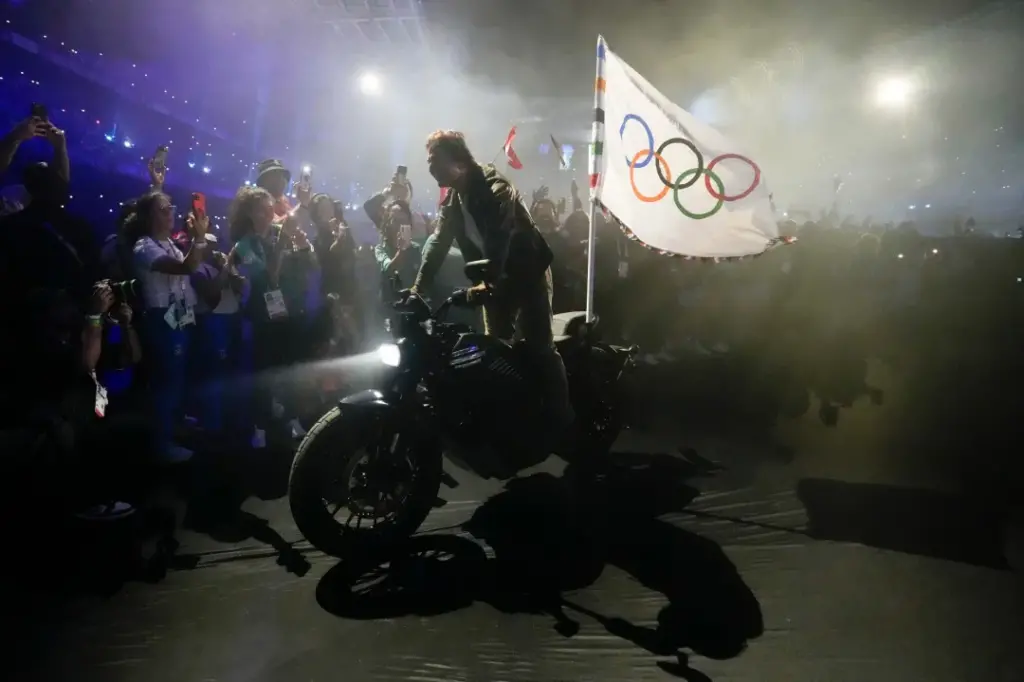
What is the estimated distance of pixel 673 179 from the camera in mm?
4355

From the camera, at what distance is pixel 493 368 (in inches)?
134

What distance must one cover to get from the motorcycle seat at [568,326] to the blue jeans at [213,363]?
112 inches

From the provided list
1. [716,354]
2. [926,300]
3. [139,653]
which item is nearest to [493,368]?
[139,653]

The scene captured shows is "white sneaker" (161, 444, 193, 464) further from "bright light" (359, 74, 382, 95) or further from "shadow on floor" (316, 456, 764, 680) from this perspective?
"bright light" (359, 74, 382, 95)

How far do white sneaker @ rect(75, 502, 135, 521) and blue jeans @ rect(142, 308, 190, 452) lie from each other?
33.8 inches

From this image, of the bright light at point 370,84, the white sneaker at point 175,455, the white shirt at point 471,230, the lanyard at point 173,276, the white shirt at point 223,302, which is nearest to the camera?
the white shirt at point 471,230

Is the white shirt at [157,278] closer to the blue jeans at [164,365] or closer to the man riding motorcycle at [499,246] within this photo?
the blue jeans at [164,365]

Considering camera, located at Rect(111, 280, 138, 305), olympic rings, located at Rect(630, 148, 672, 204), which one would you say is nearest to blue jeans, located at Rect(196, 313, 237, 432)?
camera, located at Rect(111, 280, 138, 305)

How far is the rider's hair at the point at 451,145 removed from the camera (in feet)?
11.3

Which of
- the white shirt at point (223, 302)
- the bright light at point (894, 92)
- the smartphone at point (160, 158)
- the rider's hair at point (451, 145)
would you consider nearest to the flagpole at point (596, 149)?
the rider's hair at point (451, 145)

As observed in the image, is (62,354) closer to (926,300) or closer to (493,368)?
(493,368)

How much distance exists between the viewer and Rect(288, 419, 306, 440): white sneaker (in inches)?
209

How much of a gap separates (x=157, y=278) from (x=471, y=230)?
248 centimetres

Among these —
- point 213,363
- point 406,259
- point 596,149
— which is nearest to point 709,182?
point 596,149
